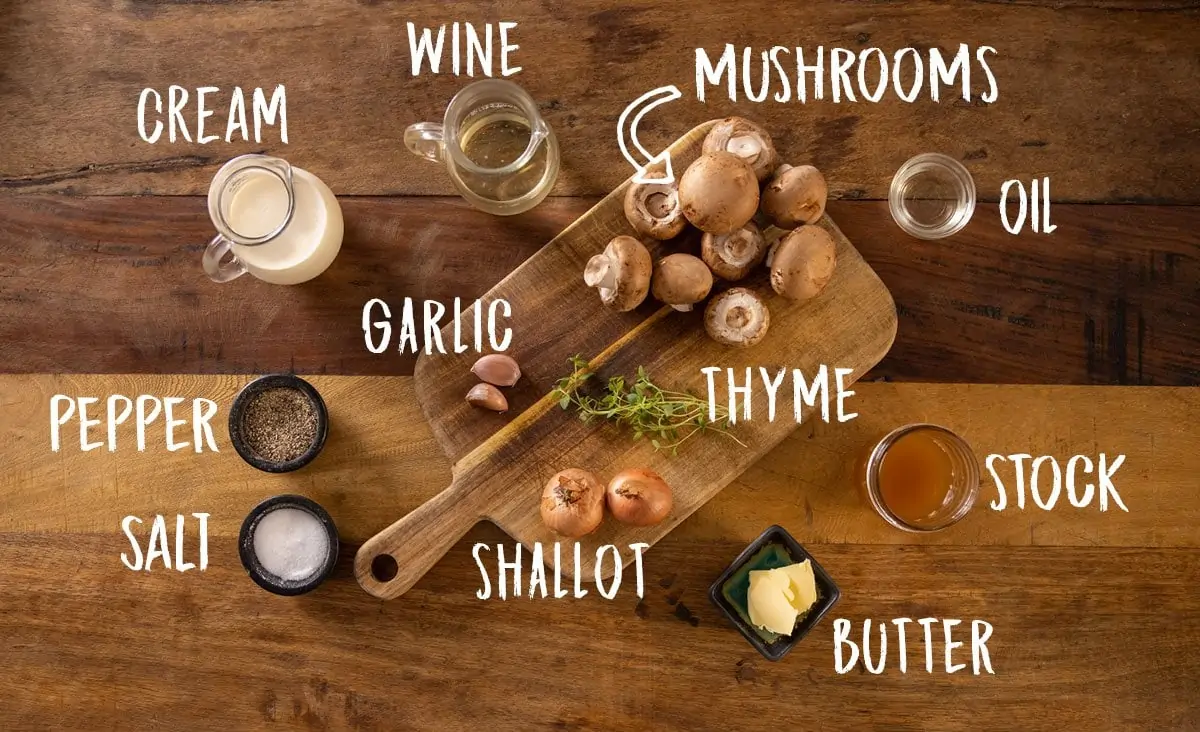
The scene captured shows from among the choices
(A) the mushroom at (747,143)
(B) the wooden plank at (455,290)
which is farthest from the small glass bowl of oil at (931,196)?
(A) the mushroom at (747,143)

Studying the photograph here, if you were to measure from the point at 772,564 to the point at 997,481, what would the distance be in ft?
1.35

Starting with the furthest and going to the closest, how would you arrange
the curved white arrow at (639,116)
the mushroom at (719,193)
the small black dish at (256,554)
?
the curved white arrow at (639,116) < the small black dish at (256,554) < the mushroom at (719,193)

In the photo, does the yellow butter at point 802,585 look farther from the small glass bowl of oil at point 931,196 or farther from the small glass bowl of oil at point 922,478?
the small glass bowl of oil at point 931,196

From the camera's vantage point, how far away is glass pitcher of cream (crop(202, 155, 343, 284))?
1281 mm

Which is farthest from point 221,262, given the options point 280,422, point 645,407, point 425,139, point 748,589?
point 748,589

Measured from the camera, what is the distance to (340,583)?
4.56 ft

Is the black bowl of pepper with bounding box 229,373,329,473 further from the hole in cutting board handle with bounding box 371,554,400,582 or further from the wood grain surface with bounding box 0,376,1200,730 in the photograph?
the hole in cutting board handle with bounding box 371,554,400,582

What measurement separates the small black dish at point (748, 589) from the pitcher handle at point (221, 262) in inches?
34.8

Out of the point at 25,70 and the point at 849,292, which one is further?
the point at 25,70

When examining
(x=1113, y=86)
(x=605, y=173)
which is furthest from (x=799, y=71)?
(x=1113, y=86)

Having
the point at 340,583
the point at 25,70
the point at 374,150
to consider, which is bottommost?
the point at 340,583

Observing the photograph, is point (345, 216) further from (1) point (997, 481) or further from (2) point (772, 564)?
(1) point (997, 481)

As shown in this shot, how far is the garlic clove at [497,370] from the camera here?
1313 millimetres

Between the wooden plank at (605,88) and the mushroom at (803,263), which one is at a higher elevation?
the wooden plank at (605,88)
